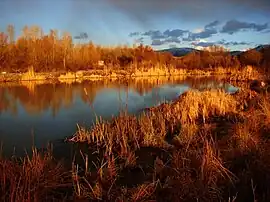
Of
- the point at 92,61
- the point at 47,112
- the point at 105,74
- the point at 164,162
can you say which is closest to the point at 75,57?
the point at 92,61

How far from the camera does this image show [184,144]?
6.93 meters

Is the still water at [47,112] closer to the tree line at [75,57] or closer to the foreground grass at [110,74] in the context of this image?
the foreground grass at [110,74]

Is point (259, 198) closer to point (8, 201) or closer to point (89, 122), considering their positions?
point (8, 201)

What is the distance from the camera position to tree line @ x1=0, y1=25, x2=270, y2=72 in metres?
32.2

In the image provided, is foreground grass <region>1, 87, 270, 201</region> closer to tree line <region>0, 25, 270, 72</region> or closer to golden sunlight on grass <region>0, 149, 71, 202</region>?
golden sunlight on grass <region>0, 149, 71, 202</region>

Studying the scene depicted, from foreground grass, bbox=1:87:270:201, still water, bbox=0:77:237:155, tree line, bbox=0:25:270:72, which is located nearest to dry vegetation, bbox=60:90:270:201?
foreground grass, bbox=1:87:270:201

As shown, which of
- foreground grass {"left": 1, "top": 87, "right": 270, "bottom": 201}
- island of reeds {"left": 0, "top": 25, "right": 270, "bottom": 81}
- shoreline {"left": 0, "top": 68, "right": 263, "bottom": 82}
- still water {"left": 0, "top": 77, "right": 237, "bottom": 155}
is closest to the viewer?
foreground grass {"left": 1, "top": 87, "right": 270, "bottom": 201}

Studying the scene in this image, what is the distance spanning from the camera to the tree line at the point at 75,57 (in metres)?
32.2

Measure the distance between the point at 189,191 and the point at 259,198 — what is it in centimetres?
82

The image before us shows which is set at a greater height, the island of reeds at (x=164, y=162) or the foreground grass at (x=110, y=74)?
the foreground grass at (x=110, y=74)

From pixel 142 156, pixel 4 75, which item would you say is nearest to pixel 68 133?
pixel 142 156

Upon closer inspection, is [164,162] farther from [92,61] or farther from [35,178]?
A: [92,61]

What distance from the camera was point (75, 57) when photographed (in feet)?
124

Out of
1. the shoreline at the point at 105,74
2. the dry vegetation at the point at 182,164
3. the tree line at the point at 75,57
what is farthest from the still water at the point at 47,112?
the tree line at the point at 75,57
